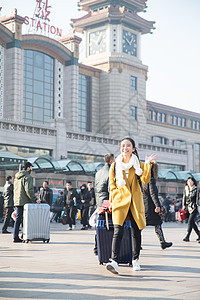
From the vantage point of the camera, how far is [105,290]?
5062mm

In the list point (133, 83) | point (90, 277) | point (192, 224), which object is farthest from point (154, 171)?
point (133, 83)

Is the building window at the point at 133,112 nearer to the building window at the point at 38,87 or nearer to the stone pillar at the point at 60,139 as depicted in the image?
the building window at the point at 38,87

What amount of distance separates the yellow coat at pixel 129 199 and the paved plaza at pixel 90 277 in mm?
694

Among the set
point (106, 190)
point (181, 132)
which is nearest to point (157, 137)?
point (181, 132)

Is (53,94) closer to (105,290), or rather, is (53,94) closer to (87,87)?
(87,87)

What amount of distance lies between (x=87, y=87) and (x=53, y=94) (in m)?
8.51

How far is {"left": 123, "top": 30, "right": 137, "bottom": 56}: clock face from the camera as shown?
64.6 meters

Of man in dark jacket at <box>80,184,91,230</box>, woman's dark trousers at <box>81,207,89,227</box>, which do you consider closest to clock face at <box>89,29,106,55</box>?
man in dark jacket at <box>80,184,91,230</box>

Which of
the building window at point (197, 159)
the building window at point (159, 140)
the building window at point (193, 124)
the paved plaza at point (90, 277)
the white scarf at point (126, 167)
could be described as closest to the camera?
the paved plaza at point (90, 277)

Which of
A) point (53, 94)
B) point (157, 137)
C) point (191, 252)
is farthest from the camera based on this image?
point (157, 137)

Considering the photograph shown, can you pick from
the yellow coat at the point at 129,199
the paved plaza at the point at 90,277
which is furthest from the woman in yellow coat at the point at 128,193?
the paved plaza at the point at 90,277

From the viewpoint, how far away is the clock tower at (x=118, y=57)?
61469mm

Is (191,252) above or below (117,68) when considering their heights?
below

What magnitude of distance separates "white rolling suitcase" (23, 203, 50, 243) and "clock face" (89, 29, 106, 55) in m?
55.0
